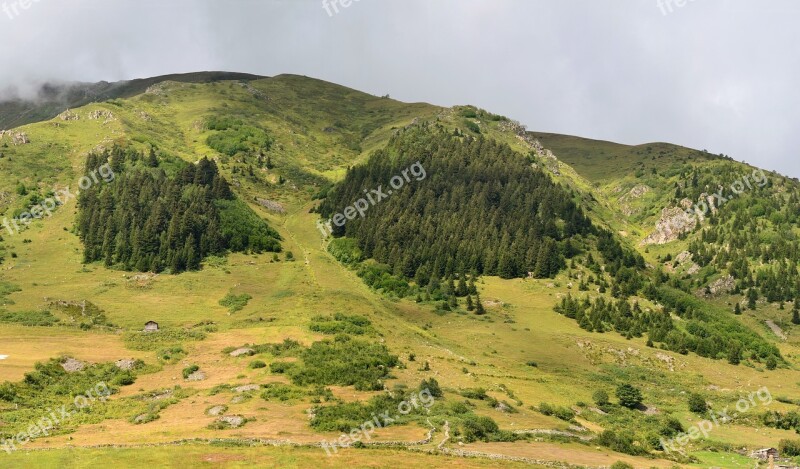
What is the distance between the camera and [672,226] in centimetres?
19000

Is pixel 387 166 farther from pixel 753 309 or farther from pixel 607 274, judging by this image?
pixel 753 309

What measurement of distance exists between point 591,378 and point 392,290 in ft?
167

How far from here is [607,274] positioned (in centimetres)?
14762

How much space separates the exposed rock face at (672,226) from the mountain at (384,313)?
0.82 m

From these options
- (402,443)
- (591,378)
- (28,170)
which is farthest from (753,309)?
(28,170)

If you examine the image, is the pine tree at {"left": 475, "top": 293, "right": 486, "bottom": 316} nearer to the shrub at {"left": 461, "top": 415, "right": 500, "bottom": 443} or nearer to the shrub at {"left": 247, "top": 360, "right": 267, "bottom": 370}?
the shrub at {"left": 247, "top": 360, "right": 267, "bottom": 370}

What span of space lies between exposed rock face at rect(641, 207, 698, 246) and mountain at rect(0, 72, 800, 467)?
0.82m

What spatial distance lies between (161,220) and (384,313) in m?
61.1

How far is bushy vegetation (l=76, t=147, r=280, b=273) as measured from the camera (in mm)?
132000

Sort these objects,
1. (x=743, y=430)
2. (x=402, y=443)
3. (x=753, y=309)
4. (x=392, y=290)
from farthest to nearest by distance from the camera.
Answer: (x=753, y=309)
(x=392, y=290)
(x=743, y=430)
(x=402, y=443)

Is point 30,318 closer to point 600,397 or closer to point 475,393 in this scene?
point 475,393

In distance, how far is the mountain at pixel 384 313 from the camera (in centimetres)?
5688

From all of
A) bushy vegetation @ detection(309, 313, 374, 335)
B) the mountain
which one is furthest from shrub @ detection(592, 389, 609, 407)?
bushy vegetation @ detection(309, 313, 374, 335)

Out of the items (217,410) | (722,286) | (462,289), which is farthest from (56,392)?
(722,286)
